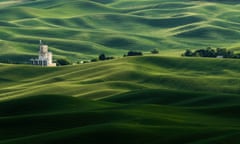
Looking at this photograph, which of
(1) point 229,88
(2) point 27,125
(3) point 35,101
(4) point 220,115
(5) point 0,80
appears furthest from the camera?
(5) point 0,80

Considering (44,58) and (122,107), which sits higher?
(44,58)

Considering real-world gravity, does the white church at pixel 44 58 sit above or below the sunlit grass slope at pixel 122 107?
above

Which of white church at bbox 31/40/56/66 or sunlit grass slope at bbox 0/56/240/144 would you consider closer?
sunlit grass slope at bbox 0/56/240/144

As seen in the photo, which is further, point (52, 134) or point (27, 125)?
point (27, 125)

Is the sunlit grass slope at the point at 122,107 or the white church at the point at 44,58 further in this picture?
the white church at the point at 44,58

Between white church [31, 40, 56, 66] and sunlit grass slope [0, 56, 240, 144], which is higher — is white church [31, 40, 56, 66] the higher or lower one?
the higher one

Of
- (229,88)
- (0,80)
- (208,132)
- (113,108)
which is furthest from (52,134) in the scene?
(0,80)

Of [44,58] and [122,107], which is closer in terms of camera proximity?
[122,107]

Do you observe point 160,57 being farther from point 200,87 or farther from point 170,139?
point 170,139
